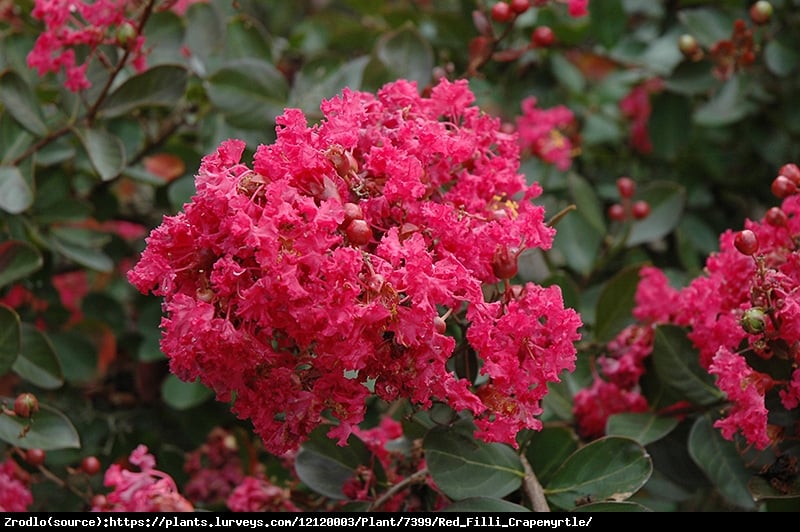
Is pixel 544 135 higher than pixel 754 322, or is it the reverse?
pixel 754 322

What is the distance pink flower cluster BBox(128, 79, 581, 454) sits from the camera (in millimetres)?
991

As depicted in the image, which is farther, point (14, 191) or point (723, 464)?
point (14, 191)

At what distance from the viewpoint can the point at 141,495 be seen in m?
1.28

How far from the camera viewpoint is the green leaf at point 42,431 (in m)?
1.38

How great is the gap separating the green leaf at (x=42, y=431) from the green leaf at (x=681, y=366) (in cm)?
93

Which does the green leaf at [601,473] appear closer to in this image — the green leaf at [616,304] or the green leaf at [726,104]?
the green leaf at [616,304]

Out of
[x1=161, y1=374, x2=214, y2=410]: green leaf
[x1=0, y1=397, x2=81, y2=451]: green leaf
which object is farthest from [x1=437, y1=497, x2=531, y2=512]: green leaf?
[x1=161, y1=374, x2=214, y2=410]: green leaf

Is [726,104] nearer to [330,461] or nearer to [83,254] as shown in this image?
[330,461]

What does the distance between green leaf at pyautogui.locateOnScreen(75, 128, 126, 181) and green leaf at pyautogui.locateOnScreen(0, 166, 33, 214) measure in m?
0.12

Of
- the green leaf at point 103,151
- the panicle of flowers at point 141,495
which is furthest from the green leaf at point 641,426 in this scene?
the green leaf at point 103,151

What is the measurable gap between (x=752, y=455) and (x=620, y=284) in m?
0.39

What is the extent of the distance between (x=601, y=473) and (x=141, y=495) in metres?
0.67

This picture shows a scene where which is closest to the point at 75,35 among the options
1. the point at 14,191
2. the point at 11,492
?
the point at 14,191
